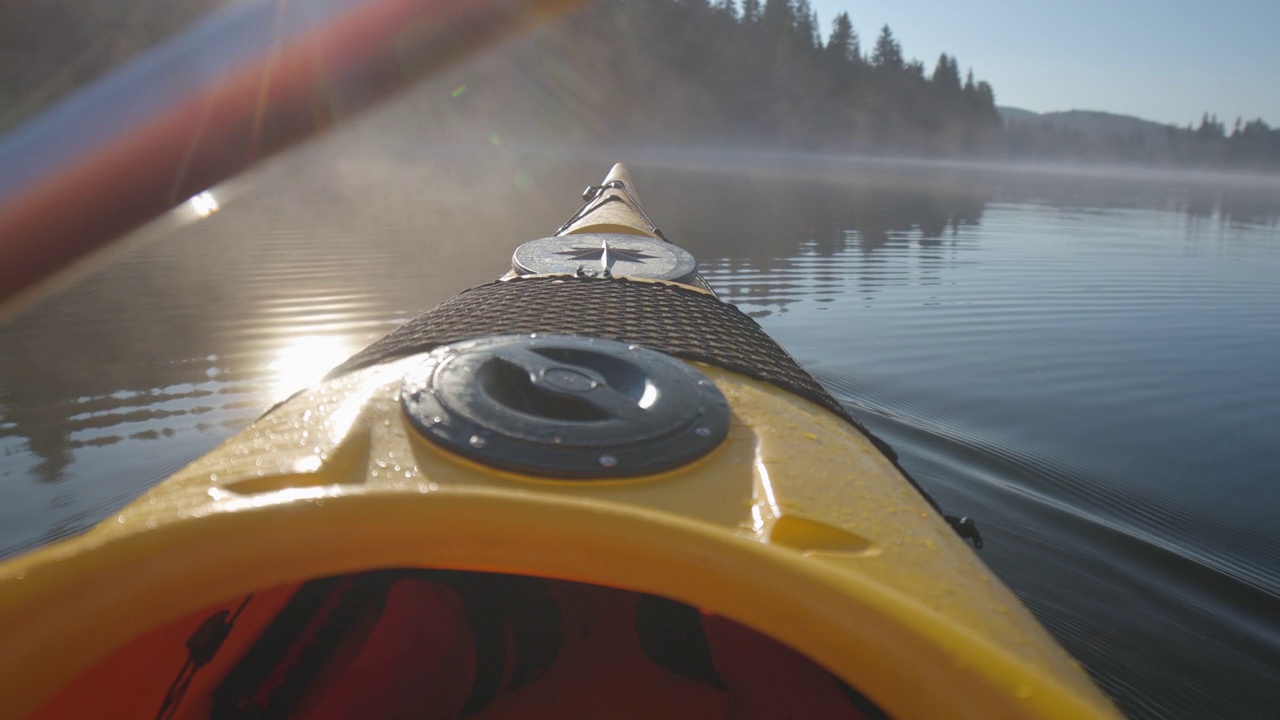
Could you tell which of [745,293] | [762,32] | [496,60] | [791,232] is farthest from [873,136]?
[745,293]

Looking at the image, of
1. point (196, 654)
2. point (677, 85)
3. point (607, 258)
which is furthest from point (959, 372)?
point (677, 85)

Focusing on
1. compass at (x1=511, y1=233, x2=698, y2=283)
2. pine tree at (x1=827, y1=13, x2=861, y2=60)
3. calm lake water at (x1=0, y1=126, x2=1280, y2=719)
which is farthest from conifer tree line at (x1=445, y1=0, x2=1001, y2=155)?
compass at (x1=511, y1=233, x2=698, y2=283)

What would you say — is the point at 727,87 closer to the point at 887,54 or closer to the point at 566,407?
the point at 887,54

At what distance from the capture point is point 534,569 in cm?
99

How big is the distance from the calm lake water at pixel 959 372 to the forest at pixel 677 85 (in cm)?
1515

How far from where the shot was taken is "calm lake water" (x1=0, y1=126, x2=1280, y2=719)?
8.93ft

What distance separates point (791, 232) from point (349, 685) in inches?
411

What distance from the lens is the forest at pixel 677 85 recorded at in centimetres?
2262

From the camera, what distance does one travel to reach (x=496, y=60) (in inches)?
1679

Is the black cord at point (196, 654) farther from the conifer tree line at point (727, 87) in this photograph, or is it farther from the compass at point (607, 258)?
the conifer tree line at point (727, 87)

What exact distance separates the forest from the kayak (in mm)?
21037

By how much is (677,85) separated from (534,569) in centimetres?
5887

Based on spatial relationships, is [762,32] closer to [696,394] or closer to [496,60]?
[496,60]

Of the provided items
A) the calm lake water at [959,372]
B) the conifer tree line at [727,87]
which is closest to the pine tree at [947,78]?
the conifer tree line at [727,87]
